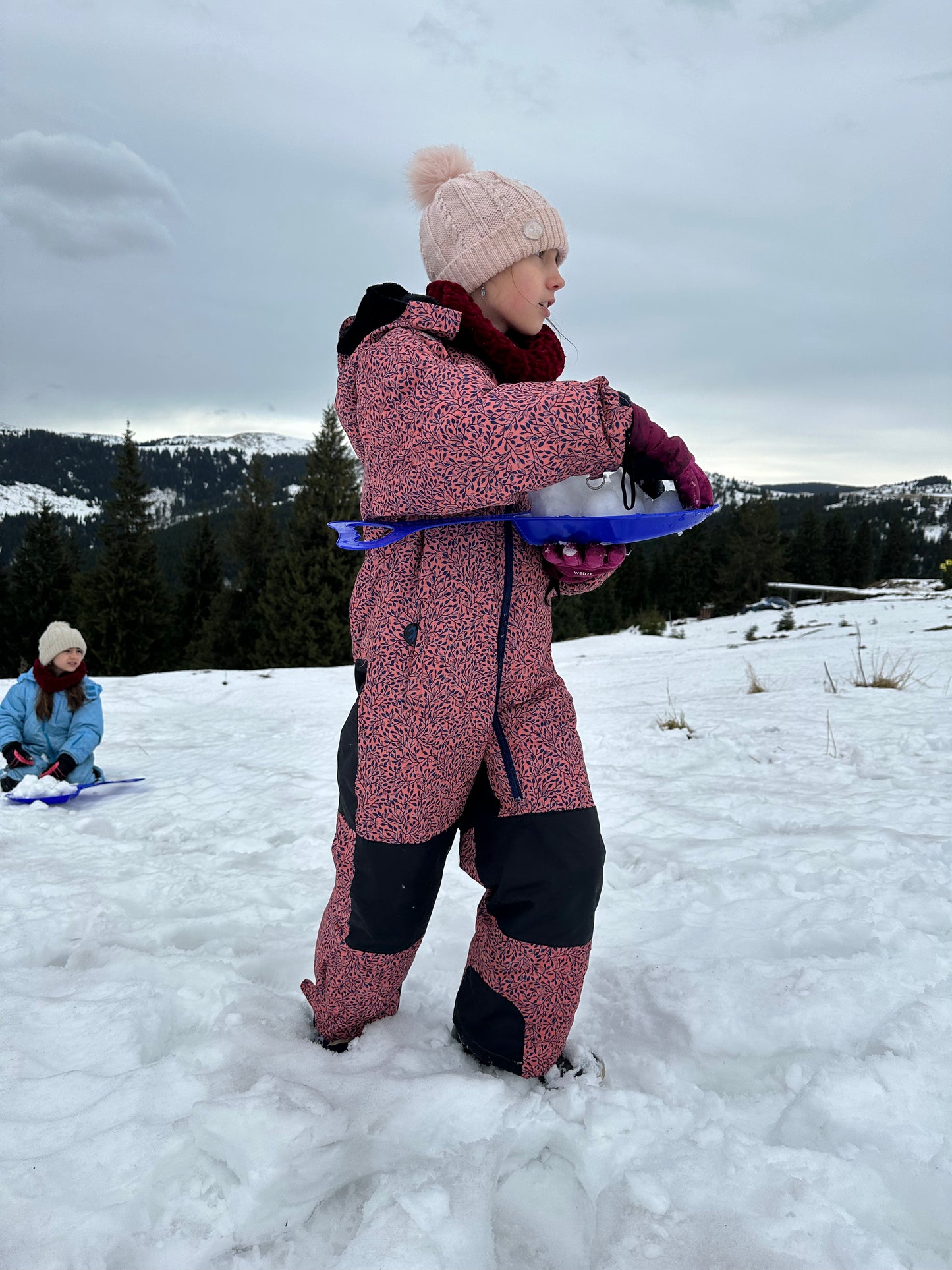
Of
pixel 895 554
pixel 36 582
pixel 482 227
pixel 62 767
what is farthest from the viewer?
pixel 895 554

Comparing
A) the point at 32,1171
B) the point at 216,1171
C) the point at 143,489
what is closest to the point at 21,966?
the point at 32,1171

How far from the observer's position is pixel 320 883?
2.98 metres

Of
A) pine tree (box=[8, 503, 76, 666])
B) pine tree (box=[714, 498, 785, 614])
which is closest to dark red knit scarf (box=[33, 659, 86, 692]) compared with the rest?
pine tree (box=[8, 503, 76, 666])

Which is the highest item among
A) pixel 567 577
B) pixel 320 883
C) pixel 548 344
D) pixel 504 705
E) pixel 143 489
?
pixel 143 489

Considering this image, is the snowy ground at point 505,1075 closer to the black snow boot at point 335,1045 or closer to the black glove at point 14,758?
the black snow boot at point 335,1045

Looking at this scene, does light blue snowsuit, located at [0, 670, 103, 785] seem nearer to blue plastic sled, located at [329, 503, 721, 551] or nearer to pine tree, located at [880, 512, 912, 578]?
blue plastic sled, located at [329, 503, 721, 551]

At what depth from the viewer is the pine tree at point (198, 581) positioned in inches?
1489

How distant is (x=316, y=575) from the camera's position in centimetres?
2812

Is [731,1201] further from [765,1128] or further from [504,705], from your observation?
[504,705]

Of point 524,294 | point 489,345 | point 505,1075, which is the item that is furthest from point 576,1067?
point 524,294

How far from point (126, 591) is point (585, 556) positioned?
3400 centimetres

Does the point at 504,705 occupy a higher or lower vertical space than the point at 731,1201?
higher

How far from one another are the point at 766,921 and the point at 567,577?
1.48 meters

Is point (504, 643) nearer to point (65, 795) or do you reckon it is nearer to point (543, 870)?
point (543, 870)
